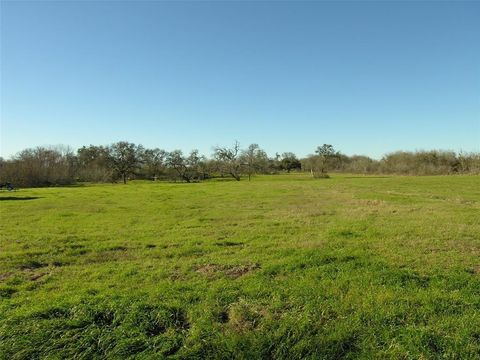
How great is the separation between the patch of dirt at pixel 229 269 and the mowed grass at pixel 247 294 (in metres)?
0.04

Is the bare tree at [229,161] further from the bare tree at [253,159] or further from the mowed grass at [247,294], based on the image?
the mowed grass at [247,294]

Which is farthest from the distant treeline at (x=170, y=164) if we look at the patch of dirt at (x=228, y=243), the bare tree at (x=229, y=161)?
the patch of dirt at (x=228, y=243)

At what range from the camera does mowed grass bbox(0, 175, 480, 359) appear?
496 cm

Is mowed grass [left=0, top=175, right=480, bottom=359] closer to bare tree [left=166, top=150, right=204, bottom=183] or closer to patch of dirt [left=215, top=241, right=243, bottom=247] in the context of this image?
patch of dirt [left=215, top=241, right=243, bottom=247]

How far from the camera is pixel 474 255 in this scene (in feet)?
29.4

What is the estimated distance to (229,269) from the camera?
8.36m

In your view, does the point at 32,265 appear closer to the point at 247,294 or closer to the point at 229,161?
the point at 247,294

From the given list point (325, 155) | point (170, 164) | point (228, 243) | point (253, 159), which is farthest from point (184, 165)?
point (228, 243)

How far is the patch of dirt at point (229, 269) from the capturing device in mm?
7996

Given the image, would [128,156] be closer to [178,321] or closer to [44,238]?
[44,238]

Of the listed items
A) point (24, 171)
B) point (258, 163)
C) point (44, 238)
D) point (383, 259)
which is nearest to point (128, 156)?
point (24, 171)

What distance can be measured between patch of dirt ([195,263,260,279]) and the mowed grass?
0.04 m

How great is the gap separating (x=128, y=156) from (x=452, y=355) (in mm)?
87241

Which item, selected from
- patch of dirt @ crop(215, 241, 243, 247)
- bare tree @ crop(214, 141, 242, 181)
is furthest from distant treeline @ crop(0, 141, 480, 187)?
patch of dirt @ crop(215, 241, 243, 247)
